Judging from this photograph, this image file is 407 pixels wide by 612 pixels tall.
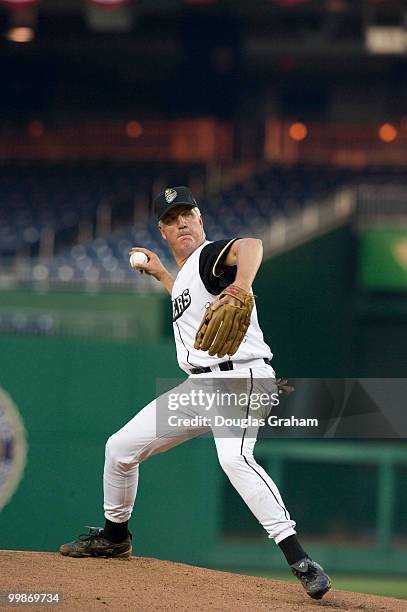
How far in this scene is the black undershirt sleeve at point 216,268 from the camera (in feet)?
12.0

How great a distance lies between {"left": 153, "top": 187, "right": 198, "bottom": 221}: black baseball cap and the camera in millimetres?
3939

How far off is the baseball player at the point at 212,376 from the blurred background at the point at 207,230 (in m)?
1.74

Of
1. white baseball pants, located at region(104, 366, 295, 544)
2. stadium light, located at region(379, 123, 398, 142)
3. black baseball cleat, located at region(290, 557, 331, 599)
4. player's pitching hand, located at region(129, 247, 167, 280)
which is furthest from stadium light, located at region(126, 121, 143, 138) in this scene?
black baseball cleat, located at region(290, 557, 331, 599)

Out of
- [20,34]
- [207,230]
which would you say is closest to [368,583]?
[207,230]

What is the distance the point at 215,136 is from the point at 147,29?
1589mm

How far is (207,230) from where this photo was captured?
10.9 meters

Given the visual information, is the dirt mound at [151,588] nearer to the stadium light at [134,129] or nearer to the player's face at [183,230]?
the player's face at [183,230]

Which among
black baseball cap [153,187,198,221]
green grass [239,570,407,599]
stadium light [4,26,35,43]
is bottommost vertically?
green grass [239,570,407,599]

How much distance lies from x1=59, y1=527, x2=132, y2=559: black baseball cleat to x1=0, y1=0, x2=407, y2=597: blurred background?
4.87 ft

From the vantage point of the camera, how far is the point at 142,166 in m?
13.2

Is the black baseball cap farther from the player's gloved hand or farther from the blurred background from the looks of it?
the blurred background

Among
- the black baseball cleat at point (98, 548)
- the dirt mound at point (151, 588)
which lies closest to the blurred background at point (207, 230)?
the black baseball cleat at point (98, 548)

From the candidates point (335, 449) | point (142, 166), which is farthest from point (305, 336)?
point (142, 166)

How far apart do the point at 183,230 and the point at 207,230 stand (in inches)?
272
